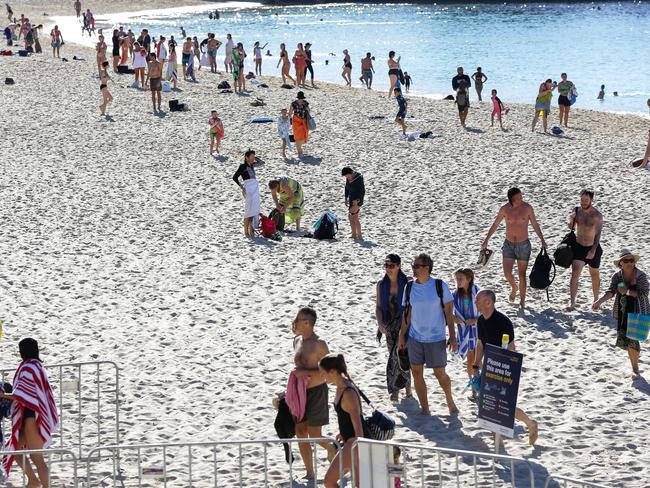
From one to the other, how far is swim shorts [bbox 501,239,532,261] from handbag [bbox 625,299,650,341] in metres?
2.32

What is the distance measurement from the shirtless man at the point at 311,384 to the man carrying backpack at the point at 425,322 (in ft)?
4.07

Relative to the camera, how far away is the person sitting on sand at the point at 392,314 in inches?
336

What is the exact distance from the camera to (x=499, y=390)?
7.05 metres

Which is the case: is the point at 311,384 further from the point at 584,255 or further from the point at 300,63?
the point at 300,63

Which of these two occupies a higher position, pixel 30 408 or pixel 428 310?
pixel 428 310

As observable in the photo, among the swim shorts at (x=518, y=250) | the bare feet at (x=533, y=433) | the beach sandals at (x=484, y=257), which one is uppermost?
the swim shorts at (x=518, y=250)

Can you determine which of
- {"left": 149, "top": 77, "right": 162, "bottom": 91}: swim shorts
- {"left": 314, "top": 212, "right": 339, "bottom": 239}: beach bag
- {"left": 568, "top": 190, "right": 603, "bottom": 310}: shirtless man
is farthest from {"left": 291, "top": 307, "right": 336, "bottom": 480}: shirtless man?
{"left": 149, "top": 77, "right": 162, "bottom": 91}: swim shorts

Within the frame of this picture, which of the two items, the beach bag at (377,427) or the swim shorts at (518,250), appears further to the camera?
the swim shorts at (518,250)

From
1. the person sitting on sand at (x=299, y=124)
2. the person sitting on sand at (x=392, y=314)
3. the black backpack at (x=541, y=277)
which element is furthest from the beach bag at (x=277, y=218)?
the person sitting on sand at (x=392, y=314)

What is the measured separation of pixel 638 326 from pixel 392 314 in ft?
6.59

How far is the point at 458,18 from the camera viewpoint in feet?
250

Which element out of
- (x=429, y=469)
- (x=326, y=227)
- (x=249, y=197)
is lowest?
(x=326, y=227)

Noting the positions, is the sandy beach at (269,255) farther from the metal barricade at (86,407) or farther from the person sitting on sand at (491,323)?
the person sitting on sand at (491,323)

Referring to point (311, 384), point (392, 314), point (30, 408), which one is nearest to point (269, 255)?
point (392, 314)
